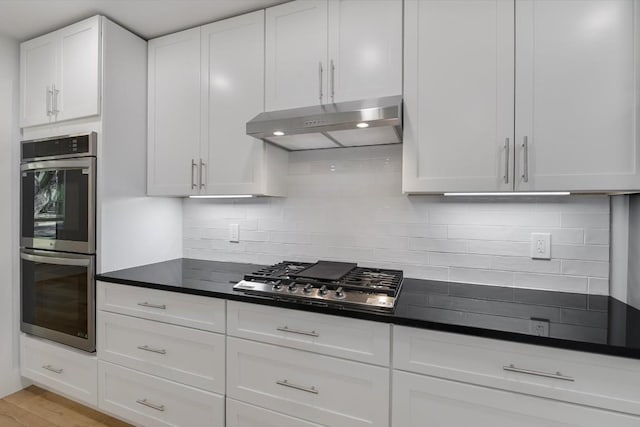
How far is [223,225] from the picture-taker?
246cm

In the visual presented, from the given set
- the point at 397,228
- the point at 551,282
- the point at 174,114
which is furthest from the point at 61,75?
the point at 551,282

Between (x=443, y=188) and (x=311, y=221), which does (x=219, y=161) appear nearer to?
(x=311, y=221)

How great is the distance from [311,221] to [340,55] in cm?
98

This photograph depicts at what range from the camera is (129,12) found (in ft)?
6.57

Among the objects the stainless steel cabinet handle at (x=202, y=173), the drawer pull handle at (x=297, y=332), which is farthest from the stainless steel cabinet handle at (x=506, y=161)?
the stainless steel cabinet handle at (x=202, y=173)

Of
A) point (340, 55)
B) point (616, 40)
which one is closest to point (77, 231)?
point (340, 55)

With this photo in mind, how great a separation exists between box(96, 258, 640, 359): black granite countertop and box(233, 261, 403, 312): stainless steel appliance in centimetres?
4

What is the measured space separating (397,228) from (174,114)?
1.59 metres

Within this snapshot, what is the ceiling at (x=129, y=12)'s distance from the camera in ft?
6.30

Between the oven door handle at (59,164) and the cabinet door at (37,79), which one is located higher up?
the cabinet door at (37,79)

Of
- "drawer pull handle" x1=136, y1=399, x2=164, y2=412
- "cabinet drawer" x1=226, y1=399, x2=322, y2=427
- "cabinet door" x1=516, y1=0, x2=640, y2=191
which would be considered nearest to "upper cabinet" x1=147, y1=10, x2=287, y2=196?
"cabinet drawer" x1=226, y1=399, x2=322, y2=427

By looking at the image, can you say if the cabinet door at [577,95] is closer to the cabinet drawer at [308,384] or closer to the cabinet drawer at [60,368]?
the cabinet drawer at [308,384]

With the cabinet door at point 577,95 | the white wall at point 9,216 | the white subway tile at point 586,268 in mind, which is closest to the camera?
the cabinet door at point 577,95

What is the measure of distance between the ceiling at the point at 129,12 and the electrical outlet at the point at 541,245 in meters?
1.84
